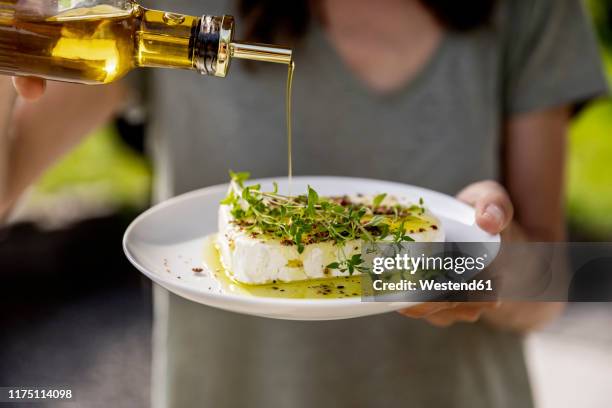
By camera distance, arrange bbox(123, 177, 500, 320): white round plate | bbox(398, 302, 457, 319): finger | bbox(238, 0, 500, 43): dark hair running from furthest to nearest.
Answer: bbox(238, 0, 500, 43): dark hair
bbox(398, 302, 457, 319): finger
bbox(123, 177, 500, 320): white round plate

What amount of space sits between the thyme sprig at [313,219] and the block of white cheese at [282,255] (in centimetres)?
1

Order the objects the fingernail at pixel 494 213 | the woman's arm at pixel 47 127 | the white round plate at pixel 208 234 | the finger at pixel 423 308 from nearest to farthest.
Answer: the white round plate at pixel 208 234
the finger at pixel 423 308
the fingernail at pixel 494 213
the woman's arm at pixel 47 127

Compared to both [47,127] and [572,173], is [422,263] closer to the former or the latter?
[47,127]

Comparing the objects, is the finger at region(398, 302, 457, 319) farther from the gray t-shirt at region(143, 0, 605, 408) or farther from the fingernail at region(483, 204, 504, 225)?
the gray t-shirt at region(143, 0, 605, 408)

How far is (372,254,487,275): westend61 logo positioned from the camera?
1.31 m

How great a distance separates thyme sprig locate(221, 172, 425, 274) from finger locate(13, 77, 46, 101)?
0.46 m

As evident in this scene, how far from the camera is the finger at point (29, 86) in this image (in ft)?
4.20

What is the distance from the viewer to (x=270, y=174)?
6.93ft

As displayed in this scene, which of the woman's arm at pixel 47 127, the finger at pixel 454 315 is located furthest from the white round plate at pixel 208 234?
the woman's arm at pixel 47 127

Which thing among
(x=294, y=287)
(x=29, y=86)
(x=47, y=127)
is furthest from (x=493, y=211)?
(x=47, y=127)

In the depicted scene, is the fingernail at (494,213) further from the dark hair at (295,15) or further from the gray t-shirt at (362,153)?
the dark hair at (295,15)

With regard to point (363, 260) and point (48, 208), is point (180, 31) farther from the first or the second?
point (48, 208)

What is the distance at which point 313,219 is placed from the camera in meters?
1.47

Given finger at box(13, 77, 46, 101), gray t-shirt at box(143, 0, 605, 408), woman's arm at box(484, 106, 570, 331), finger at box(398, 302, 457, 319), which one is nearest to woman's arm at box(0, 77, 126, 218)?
gray t-shirt at box(143, 0, 605, 408)
